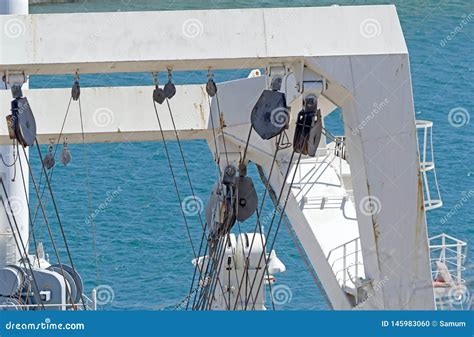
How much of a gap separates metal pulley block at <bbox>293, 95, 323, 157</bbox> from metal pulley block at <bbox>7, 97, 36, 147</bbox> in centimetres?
294

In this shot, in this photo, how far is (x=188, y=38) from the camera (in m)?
15.7

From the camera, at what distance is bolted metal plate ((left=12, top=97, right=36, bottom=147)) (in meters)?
15.6

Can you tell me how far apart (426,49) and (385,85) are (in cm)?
3684

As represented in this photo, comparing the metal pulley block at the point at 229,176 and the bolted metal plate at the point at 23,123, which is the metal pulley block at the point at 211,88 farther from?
the metal pulley block at the point at 229,176

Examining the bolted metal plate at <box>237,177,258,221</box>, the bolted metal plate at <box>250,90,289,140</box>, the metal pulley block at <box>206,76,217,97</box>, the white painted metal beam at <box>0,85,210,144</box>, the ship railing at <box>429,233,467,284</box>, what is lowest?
the ship railing at <box>429,233,467,284</box>

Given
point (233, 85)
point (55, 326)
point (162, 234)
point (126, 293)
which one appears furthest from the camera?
point (162, 234)

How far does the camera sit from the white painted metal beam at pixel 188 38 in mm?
15602

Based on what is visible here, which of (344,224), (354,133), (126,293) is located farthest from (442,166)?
(354,133)

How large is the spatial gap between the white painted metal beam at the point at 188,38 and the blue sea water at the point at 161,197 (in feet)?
48.9

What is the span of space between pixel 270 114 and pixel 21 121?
271cm

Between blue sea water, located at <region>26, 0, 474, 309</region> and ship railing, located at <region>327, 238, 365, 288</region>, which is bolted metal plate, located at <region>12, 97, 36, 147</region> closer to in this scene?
ship railing, located at <region>327, 238, 365, 288</region>

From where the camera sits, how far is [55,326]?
39.5 ft

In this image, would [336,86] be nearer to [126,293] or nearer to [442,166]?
[126,293]

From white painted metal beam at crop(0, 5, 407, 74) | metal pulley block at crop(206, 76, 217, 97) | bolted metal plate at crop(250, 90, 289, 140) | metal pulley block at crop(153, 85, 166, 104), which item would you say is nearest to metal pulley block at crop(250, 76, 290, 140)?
bolted metal plate at crop(250, 90, 289, 140)
